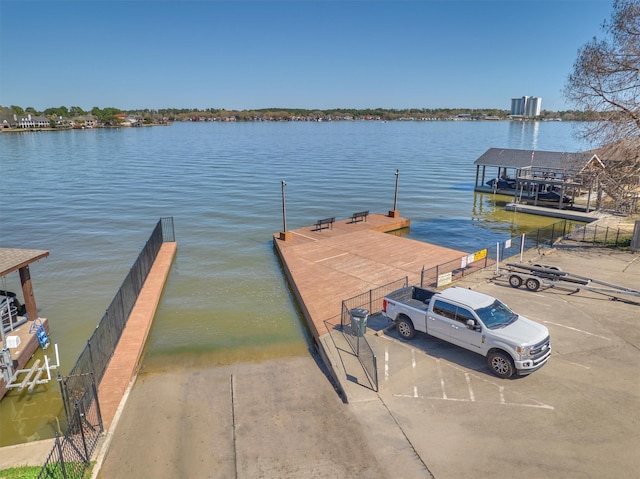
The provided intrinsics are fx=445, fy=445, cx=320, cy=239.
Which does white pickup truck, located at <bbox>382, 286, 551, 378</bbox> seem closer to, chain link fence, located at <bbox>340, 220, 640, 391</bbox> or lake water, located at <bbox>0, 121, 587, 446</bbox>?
chain link fence, located at <bbox>340, 220, 640, 391</bbox>

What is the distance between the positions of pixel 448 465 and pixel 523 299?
35.5 feet

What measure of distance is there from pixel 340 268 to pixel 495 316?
1063 cm

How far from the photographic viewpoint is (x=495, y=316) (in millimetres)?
13609

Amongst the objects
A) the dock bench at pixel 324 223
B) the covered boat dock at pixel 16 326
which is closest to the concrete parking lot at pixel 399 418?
the covered boat dock at pixel 16 326

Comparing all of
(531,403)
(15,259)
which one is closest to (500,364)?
(531,403)

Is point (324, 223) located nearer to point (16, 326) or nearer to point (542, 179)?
point (16, 326)

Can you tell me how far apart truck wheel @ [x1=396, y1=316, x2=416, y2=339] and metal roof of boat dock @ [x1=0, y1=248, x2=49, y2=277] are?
13151 millimetres

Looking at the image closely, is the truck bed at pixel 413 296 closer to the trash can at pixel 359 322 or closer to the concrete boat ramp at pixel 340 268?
the trash can at pixel 359 322

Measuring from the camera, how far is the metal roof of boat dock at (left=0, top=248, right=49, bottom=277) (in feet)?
48.8

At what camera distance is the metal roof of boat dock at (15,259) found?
14.9m

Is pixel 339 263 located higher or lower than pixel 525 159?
lower

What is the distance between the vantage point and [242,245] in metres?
32.9

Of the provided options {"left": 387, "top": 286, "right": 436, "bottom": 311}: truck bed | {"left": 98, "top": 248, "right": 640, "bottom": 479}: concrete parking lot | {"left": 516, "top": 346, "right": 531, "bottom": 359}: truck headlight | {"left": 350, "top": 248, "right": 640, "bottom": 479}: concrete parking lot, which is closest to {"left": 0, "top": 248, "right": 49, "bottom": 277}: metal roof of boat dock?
{"left": 98, "top": 248, "right": 640, "bottom": 479}: concrete parking lot

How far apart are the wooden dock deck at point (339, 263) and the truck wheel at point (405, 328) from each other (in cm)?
267
